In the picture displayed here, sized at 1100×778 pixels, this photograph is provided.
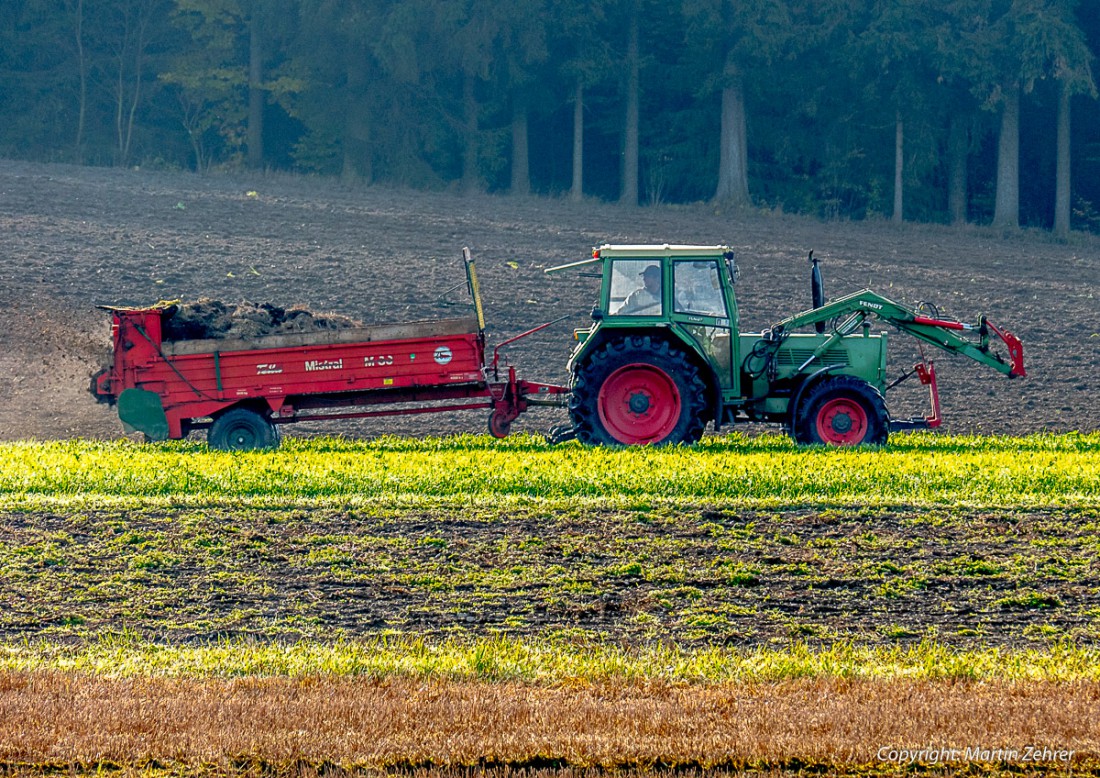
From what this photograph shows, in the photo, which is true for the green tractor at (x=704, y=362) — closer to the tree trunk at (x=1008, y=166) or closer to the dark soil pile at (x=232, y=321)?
the dark soil pile at (x=232, y=321)

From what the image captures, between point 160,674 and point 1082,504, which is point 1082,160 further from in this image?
point 160,674

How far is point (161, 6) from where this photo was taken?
59438 mm

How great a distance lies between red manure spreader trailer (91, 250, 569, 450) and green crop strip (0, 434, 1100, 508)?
A: 101cm

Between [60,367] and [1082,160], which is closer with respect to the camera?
[60,367]

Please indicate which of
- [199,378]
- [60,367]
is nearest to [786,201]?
[60,367]

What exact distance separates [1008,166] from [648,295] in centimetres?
3481

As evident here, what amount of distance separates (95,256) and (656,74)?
2625 cm

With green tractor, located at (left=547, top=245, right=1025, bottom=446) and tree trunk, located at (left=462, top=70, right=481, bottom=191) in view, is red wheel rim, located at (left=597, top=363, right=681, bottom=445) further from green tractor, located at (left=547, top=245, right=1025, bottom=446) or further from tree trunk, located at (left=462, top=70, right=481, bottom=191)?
tree trunk, located at (left=462, top=70, right=481, bottom=191)

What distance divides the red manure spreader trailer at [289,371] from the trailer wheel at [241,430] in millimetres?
22

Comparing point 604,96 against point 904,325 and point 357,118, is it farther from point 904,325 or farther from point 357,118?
point 904,325

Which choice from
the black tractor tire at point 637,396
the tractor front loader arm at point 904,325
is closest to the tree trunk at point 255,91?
the black tractor tire at point 637,396

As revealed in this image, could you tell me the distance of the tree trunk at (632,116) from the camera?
49.9 m

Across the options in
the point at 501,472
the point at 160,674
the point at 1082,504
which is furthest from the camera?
the point at 501,472

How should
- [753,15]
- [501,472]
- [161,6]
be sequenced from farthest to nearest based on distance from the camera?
[161,6], [753,15], [501,472]
